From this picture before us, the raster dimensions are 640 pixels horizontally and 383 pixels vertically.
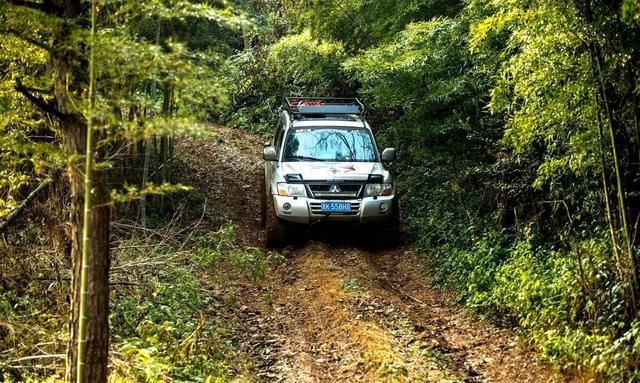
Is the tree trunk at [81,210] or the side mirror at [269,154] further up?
the tree trunk at [81,210]

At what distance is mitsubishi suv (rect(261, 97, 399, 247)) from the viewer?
34.7 feet

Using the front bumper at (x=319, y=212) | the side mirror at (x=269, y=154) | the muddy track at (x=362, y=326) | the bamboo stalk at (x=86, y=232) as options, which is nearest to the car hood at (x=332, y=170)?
the side mirror at (x=269, y=154)

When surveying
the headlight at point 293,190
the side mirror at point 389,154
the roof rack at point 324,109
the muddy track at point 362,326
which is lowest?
the muddy track at point 362,326

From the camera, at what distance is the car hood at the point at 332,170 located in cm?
1062

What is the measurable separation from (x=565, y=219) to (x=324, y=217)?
3470 millimetres

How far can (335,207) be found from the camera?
10.5 metres

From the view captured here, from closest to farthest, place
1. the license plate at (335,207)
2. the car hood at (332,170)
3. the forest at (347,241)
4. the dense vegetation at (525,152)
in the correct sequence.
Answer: the forest at (347,241) → the dense vegetation at (525,152) → the license plate at (335,207) → the car hood at (332,170)

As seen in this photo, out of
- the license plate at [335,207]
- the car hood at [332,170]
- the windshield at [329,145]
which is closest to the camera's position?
the license plate at [335,207]

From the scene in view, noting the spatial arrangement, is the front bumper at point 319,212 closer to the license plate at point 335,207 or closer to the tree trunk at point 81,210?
the license plate at point 335,207

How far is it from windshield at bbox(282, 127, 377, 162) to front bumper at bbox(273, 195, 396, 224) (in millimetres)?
876

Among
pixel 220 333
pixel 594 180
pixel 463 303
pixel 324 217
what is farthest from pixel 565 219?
pixel 220 333

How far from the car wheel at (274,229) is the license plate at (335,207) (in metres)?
0.81

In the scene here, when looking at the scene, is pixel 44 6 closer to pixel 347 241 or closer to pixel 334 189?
pixel 334 189

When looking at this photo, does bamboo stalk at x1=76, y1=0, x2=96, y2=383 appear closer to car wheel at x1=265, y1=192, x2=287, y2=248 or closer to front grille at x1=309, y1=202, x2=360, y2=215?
front grille at x1=309, y1=202, x2=360, y2=215
